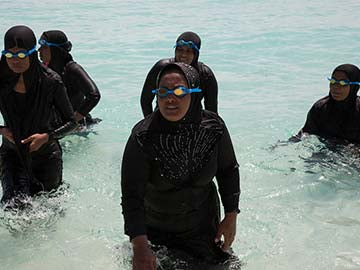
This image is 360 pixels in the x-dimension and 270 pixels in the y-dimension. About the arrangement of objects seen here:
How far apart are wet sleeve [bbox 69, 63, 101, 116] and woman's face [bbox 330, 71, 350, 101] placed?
2.56 m

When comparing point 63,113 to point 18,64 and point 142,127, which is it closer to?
point 18,64

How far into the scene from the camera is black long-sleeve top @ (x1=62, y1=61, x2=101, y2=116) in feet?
18.4

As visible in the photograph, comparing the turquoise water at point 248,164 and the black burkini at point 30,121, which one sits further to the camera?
the turquoise water at point 248,164

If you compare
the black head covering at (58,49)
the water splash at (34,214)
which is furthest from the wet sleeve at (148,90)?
the water splash at (34,214)

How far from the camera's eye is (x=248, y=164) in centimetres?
650

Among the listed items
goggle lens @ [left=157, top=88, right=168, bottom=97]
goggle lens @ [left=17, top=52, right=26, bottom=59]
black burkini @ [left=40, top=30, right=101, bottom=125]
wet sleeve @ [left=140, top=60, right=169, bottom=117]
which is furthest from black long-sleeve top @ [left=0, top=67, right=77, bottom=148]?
goggle lens @ [left=157, top=88, right=168, bottom=97]

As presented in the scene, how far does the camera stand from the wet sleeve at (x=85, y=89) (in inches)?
221

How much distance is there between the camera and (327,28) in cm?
1917

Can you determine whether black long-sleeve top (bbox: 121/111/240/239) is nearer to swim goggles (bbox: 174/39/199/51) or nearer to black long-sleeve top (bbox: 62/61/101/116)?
swim goggles (bbox: 174/39/199/51)

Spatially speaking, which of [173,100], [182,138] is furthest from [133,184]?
[173,100]

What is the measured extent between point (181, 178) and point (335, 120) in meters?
3.46

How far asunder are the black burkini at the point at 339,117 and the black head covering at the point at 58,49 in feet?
9.04

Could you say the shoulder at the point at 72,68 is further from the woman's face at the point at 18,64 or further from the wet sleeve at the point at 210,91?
the woman's face at the point at 18,64

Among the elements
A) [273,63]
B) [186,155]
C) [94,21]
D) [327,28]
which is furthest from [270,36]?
[186,155]
